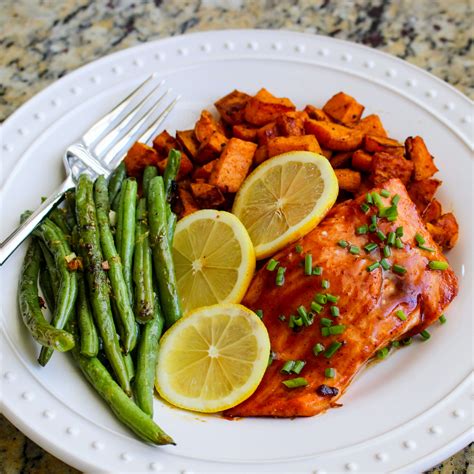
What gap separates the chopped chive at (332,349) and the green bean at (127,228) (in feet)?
2.73

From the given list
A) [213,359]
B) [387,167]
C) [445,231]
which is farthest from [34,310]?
[445,231]

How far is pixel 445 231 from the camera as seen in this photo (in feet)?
10.9

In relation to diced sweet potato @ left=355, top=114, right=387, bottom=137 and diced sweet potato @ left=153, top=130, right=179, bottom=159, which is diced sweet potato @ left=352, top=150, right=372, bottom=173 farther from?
diced sweet potato @ left=153, top=130, right=179, bottom=159

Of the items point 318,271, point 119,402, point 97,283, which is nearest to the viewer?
point 119,402

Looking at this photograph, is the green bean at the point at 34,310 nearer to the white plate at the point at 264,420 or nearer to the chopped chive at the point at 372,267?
the white plate at the point at 264,420

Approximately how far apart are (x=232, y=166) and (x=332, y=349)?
103cm

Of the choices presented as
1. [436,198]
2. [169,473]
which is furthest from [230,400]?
[436,198]

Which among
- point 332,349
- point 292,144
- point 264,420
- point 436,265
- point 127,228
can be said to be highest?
point 292,144

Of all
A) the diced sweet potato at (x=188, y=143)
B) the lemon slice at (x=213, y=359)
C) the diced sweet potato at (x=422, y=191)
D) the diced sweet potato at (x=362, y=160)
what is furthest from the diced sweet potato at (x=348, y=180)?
the lemon slice at (x=213, y=359)

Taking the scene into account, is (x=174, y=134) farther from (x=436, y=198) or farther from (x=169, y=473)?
(x=169, y=473)

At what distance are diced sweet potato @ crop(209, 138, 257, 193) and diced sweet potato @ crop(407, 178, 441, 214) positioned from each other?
0.80m

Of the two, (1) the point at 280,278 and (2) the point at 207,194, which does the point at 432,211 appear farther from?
(2) the point at 207,194

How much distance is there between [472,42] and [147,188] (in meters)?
2.66

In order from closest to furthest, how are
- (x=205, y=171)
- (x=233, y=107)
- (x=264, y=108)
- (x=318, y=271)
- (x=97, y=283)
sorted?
(x=97, y=283) → (x=318, y=271) → (x=205, y=171) → (x=264, y=108) → (x=233, y=107)
